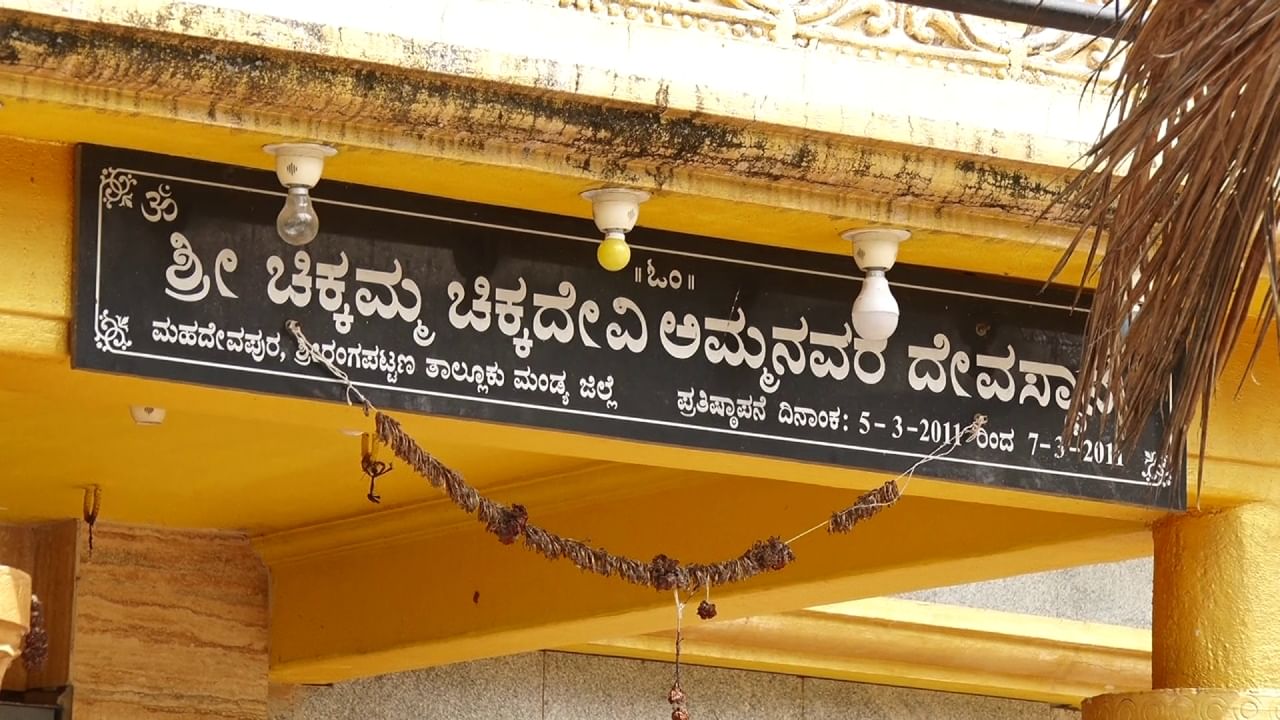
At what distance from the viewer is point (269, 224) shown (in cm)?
483

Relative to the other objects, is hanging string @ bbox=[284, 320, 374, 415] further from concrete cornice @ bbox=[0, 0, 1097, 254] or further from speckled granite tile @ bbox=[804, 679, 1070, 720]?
speckled granite tile @ bbox=[804, 679, 1070, 720]

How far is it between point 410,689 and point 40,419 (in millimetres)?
2188

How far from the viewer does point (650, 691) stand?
8773 mm

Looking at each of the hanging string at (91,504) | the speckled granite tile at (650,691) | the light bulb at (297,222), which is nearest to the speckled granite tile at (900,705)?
the speckled granite tile at (650,691)

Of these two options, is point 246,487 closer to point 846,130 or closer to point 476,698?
point 476,698

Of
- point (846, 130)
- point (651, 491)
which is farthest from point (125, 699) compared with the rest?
point (846, 130)

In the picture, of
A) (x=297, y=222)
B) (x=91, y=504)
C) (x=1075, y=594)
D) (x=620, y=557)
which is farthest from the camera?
(x=1075, y=594)

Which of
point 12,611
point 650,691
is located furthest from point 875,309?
point 650,691

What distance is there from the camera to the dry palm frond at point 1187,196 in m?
3.70

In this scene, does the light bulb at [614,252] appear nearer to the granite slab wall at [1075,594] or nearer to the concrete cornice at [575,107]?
the concrete cornice at [575,107]

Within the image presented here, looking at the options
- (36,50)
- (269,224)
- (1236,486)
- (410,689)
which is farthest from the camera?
(410,689)

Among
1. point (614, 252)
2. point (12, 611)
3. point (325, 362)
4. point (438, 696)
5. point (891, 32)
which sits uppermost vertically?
point (891, 32)

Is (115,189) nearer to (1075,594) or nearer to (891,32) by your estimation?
(891,32)

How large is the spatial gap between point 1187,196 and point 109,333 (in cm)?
213
